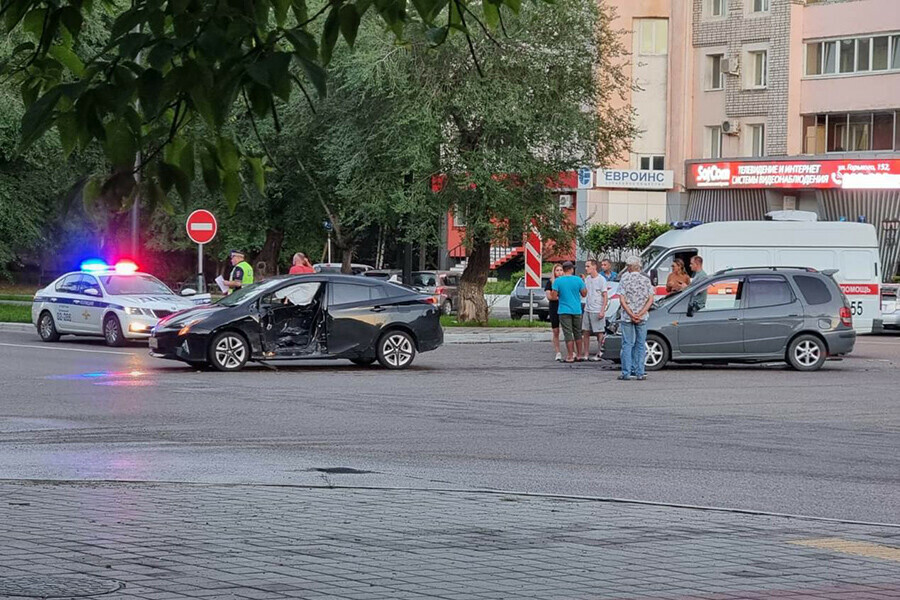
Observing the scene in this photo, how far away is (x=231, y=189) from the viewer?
15.5 ft

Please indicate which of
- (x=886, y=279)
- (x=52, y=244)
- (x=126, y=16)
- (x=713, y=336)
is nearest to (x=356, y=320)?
(x=713, y=336)

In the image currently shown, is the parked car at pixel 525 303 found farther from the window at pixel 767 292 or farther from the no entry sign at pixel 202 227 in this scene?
the window at pixel 767 292

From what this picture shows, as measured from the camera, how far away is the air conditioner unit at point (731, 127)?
5556 centimetres

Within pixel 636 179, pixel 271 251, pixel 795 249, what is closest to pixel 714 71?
pixel 636 179

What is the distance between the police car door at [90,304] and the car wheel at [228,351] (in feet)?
23.9

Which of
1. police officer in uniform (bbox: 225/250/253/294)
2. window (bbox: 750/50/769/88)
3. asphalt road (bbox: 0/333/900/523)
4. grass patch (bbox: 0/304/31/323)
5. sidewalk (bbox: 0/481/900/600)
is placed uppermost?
window (bbox: 750/50/769/88)

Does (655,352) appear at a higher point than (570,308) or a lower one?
lower

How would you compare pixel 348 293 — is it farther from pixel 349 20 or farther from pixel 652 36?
pixel 652 36

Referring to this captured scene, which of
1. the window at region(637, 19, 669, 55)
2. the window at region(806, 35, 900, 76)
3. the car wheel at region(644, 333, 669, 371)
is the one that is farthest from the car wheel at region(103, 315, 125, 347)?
the window at region(637, 19, 669, 55)

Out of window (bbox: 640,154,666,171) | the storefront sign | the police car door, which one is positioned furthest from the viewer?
window (bbox: 640,154,666,171)

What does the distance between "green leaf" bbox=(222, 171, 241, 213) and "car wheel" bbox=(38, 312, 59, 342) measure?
88.4ft

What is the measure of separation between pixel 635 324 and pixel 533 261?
38.3ft

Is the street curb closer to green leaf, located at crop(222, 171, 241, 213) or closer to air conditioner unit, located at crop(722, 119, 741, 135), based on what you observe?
air conditioner unit, located at crop(722, 119, 741, 135)

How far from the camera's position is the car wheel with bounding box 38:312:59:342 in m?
Result: 30.7
